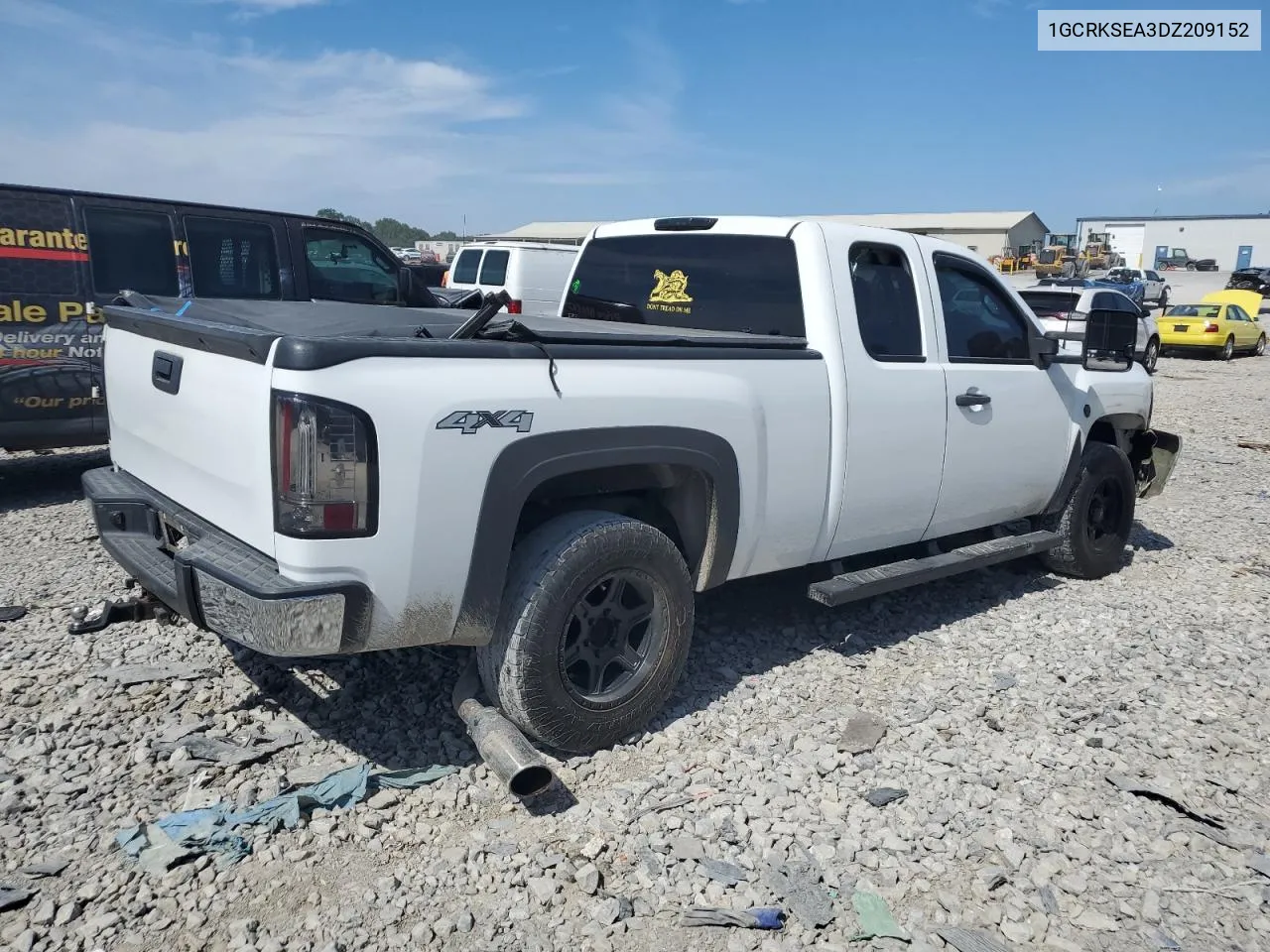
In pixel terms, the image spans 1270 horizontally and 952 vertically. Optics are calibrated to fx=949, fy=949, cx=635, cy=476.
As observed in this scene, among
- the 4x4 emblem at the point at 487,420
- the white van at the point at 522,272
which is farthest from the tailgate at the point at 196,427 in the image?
the white van at the point at 522,272

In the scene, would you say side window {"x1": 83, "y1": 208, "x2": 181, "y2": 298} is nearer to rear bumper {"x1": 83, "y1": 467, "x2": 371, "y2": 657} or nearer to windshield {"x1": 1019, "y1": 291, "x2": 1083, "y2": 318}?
rear bumper {"x1": 83, "y1": 467, "x2": 371, "y2": 657}

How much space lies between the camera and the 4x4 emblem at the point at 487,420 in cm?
285

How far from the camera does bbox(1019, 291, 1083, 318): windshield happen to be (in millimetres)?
14164

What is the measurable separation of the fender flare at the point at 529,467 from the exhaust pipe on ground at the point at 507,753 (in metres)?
0.28

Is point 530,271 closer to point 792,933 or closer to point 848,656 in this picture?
point 848,656

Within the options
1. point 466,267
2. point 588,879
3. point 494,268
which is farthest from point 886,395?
point 466,267

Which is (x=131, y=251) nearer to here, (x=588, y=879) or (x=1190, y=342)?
(x=588, y=879)

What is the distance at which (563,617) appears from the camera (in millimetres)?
3225

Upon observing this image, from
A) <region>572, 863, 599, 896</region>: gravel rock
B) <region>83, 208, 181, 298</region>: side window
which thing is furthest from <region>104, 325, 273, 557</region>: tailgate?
<region>83, 208, 181, 298</region>: side window

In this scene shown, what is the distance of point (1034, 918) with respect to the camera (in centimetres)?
276

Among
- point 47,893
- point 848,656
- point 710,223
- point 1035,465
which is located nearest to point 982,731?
point 848,656

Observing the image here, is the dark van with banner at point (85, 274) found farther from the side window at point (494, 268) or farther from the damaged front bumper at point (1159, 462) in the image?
the side window at point (494, 268)

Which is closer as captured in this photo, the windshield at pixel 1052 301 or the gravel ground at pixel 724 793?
the gravel ground at pixel 724 793

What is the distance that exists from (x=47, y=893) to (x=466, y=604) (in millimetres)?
1384
